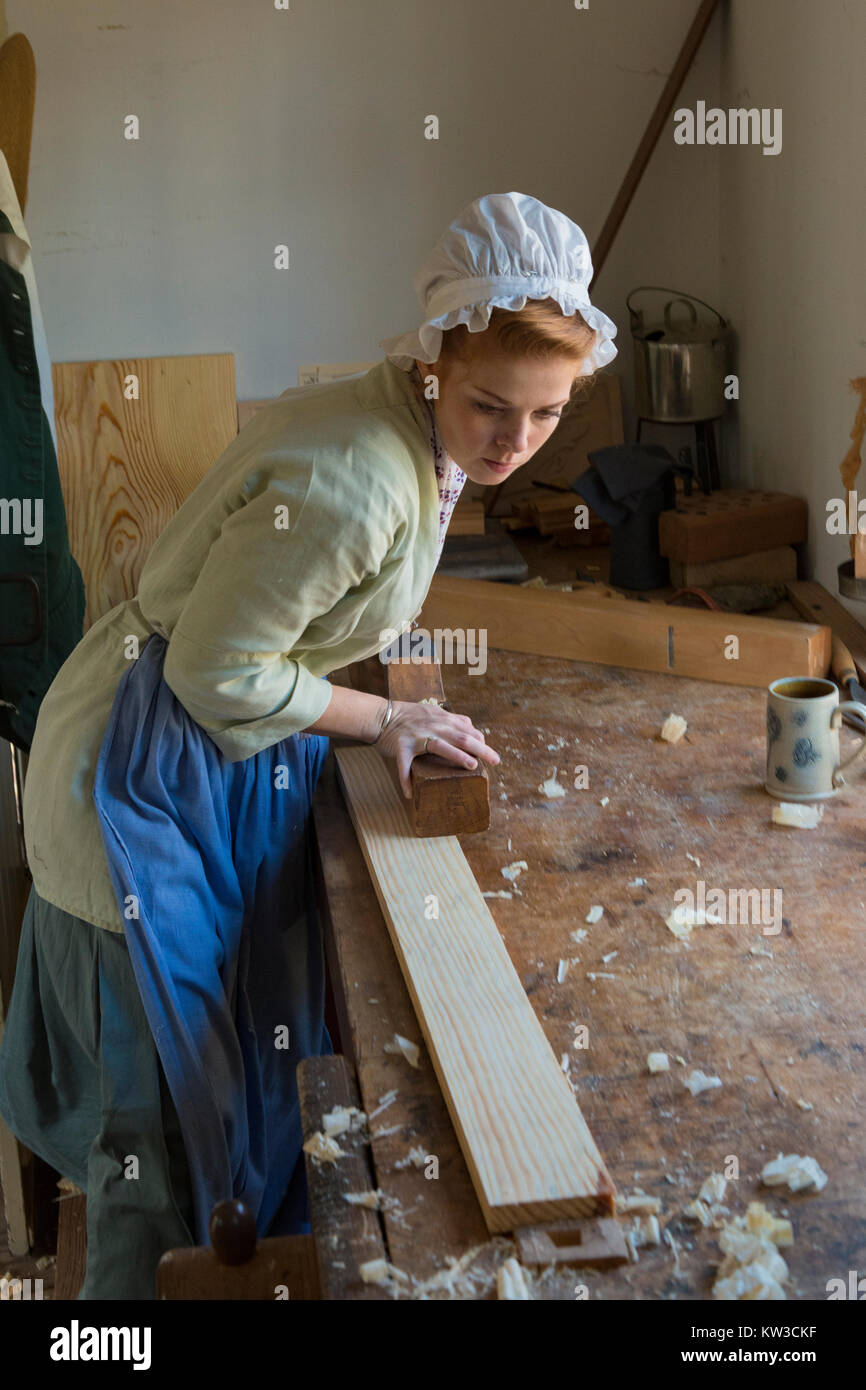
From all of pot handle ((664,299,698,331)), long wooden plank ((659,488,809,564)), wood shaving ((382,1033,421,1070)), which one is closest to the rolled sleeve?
wood shaving ((382,1033,421,1070))

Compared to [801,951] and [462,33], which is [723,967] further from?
[462,33]

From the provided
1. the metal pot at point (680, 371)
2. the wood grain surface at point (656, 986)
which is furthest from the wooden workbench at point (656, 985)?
the metal pot at point (680, 371)

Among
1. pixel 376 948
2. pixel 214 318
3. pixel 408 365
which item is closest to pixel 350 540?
pixel 408 365

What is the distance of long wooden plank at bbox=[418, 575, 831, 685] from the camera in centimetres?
197

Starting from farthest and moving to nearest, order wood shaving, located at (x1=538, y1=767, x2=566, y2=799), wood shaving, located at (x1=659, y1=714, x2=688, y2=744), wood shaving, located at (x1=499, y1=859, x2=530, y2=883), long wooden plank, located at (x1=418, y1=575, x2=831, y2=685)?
long wooden plank, located at (x1=418, y1=575, x2=831, y2=685), wood shaving, located at (x1=659, y1=714, x2=688, y2=744), wood shaving, located at (x1=538, y1=767, x2=566, y2=799), wood shaving, located at (x1=499, y1=859, x2=530, y2=883)

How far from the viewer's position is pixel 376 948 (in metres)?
1.28

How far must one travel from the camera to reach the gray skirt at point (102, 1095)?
4.71 feet

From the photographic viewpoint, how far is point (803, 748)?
1.56m

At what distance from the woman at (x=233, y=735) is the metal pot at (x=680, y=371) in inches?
57.5

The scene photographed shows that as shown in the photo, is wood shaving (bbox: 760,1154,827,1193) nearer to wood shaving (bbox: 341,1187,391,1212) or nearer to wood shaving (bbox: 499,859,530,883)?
wood shaving (bbox: 341,1187,391,1212)

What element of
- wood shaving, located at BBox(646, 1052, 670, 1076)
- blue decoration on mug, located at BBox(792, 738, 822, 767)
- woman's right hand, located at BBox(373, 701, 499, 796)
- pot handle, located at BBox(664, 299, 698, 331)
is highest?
pot handle, located at BBox(664, 299, 698, 331)

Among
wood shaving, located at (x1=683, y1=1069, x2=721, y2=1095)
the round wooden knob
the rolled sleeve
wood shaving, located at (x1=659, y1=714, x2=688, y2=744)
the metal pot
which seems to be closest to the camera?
the round wooden knob

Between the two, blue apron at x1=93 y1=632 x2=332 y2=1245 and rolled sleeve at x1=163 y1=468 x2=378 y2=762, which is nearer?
rolled sleeve at x1=163 y1=468 x2=378 y2=762

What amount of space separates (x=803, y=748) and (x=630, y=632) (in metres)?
0.57
